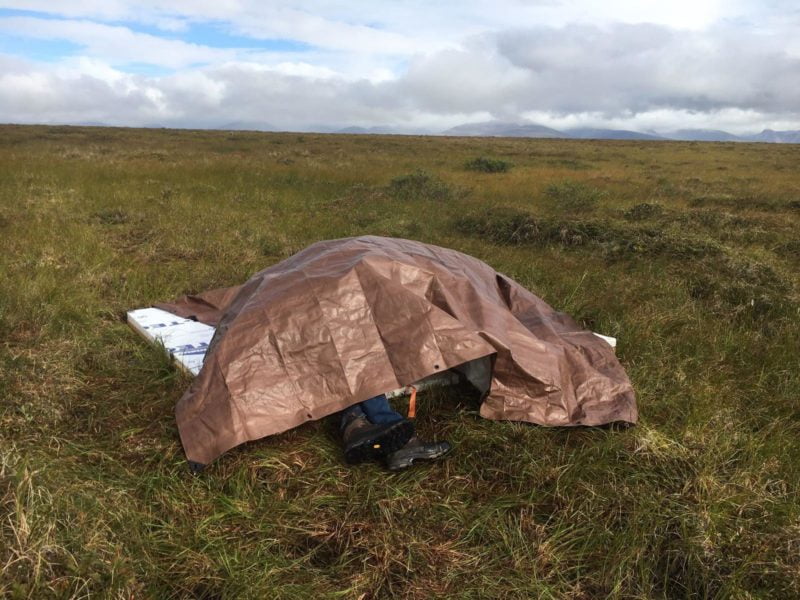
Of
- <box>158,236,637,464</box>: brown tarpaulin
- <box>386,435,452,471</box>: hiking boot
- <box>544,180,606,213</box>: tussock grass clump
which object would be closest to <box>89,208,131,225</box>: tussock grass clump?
<box>158,236,637,464</box>: brown tarpaulin

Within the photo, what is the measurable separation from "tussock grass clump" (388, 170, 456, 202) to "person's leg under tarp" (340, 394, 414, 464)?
9.50m

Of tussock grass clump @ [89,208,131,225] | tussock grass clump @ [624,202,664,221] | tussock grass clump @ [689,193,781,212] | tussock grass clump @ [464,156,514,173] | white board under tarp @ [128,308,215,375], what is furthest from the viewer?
tussock grass clump @ [464,156,514,173]

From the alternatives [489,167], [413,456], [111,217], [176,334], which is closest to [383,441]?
[413,456]

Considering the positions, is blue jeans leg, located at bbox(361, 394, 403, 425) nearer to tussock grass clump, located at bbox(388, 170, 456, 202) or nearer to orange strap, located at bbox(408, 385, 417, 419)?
orange strap, located at bbox(408, 385, 417, 419)

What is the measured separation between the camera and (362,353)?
9.91 feet

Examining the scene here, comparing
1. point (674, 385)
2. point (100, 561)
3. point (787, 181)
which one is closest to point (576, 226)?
point (674, 385)

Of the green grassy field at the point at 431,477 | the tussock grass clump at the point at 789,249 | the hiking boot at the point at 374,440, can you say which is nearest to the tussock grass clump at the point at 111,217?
the green grassy field at the point at 431,477

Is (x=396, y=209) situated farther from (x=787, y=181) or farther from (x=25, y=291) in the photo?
(x=787, y=181)

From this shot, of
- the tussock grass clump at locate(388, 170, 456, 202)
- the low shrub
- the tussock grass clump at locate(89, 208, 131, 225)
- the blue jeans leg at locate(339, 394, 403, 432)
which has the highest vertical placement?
the tussock grass clump at locate(388, 170, 456, 202)

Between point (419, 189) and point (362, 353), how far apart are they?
10187mm

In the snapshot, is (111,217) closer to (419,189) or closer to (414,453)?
(419,189)

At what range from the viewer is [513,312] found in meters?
4.06

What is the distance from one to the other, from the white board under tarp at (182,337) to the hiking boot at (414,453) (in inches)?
20.8

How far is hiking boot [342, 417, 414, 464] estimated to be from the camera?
275 centimetres
